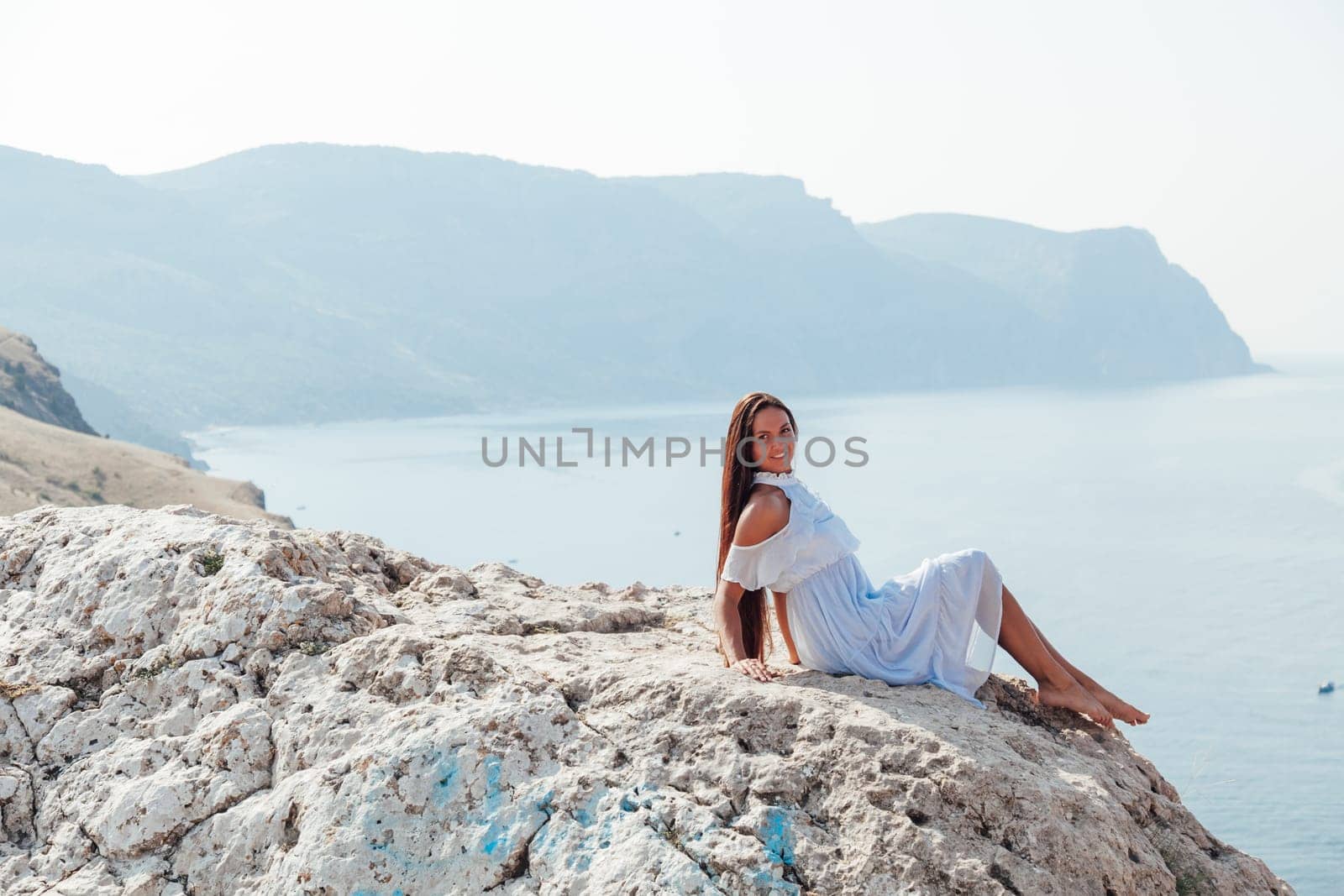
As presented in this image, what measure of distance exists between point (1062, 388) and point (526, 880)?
207173 millimetres

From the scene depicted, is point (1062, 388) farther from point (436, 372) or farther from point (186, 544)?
point (186, 544)

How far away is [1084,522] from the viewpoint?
7331 cm

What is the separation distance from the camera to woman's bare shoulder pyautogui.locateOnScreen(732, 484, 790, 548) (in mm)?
4211

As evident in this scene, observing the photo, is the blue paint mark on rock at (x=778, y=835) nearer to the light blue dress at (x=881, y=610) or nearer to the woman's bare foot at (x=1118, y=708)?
the light blue dress at (x=881, y=610)

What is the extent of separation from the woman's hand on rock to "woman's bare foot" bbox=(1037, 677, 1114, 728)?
103 cm

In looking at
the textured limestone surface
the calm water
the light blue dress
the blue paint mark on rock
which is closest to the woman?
the light blue dress

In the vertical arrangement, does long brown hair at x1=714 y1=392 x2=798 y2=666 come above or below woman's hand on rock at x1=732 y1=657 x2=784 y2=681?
above

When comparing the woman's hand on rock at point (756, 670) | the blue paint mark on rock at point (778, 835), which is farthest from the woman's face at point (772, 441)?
the blue paint mark on rock at point (778, 835)

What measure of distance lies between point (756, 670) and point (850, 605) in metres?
0.50

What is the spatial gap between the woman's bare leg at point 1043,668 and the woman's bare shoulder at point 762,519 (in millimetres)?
887

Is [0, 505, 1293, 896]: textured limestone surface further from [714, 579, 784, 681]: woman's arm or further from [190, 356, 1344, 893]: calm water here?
[190, 356, 1344, 893]: calm water

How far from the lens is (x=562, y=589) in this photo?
5848mm

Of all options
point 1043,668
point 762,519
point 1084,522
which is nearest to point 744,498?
point 762,519

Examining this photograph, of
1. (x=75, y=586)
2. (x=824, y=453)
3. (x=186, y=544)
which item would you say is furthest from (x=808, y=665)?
(x=824, y=453)
